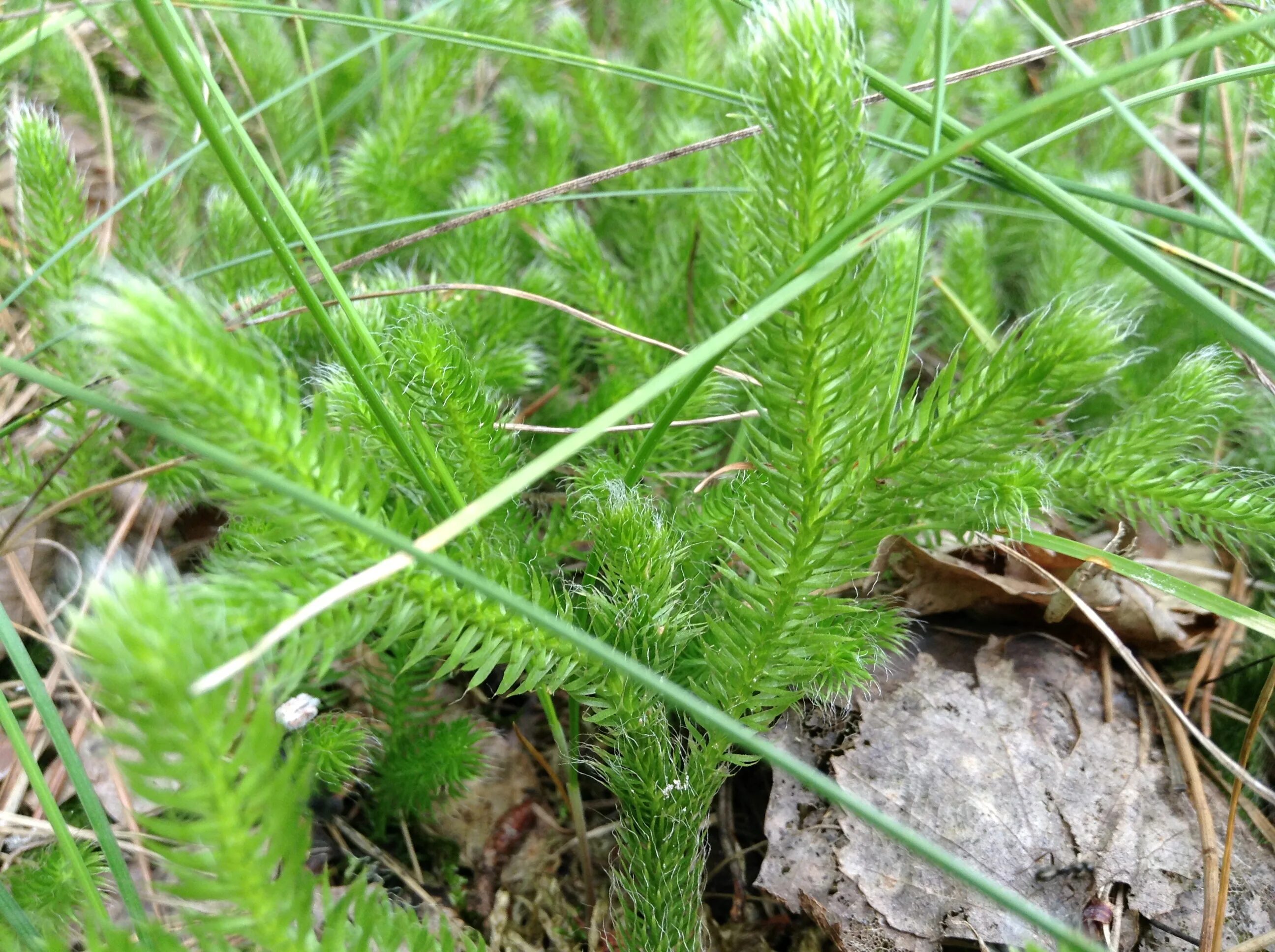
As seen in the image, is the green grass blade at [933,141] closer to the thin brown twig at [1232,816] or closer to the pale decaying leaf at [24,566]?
the thin brown twig at [1232,816]

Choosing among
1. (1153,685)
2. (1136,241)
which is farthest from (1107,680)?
(1136,241)

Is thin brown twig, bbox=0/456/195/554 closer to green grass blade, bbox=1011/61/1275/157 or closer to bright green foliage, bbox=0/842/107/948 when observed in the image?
bright green foliage, bbox=0/842/107/948

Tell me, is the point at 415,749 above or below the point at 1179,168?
below

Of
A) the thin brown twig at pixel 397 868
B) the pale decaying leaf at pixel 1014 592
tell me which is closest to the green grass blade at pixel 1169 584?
the pale decaying leaf at pixel 1014 592

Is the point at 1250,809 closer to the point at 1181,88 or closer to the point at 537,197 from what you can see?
the point at 1181,88

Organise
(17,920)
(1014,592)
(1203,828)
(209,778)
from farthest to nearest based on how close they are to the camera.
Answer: (1014,592)
(1203,828)
(17,920)
(209,778)

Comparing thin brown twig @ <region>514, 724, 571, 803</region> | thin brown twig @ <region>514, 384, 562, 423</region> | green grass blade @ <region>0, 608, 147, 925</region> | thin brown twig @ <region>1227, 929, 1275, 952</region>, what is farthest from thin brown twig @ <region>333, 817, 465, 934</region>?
thin brown twig @ <region>1227, 929, 1275, 952</region>

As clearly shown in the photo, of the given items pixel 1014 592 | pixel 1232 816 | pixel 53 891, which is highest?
pixel 53 891
